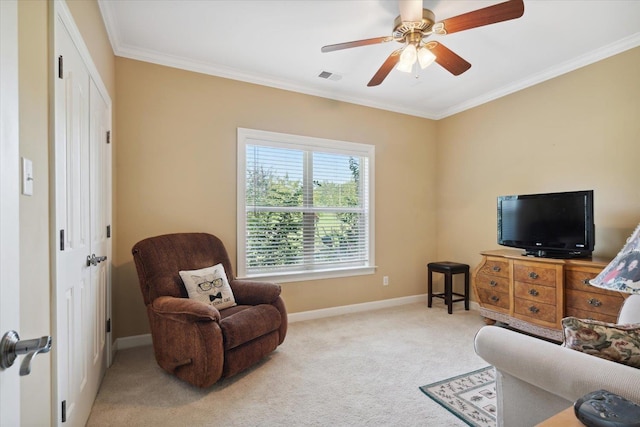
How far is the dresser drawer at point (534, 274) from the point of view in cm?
302

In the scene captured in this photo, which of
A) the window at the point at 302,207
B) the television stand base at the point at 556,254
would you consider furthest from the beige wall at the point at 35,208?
the television stand base at the point at 556,254

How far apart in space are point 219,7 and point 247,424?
2868mm

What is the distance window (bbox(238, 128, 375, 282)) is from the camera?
3.61 meters

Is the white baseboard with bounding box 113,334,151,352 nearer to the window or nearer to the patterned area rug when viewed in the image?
the window

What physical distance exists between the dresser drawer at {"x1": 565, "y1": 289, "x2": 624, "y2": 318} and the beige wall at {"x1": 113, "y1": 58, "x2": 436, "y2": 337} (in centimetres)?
199

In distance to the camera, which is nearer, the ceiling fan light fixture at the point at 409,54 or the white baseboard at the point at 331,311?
the ceiling fan light fixture at the point at 409,54

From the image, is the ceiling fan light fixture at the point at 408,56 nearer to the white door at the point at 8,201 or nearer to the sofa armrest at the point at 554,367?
the sofa armrest at the point at 554,367

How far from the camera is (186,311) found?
221cm

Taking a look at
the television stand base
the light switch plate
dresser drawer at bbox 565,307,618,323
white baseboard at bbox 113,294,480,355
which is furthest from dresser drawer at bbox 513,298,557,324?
the light switch plate

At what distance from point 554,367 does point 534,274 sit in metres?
2.33

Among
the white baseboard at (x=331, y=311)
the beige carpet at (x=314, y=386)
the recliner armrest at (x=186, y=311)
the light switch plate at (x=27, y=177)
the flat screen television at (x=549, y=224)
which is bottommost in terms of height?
the beige carpet at (x=314, y=386)

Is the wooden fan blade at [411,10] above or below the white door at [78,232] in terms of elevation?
above

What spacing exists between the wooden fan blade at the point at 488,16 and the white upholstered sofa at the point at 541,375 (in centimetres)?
166

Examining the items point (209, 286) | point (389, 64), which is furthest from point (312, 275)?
point (389, 64)
